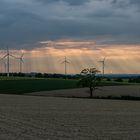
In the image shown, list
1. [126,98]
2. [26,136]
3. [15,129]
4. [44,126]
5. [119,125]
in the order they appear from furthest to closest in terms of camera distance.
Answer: [126,98], [119,125], [44,126], [15,129], [26,136]

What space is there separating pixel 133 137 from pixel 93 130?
3.47 metres

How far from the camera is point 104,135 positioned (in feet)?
71.9

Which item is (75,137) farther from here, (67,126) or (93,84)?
(93,84)

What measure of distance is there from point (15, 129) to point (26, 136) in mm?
3104

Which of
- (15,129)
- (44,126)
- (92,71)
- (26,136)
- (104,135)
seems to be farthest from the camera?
(92,71)

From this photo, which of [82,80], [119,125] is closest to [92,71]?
[82,80]

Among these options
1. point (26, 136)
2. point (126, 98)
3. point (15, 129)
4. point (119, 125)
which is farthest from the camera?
point (126, 98)

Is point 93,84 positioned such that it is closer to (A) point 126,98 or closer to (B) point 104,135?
(A) point 126,98

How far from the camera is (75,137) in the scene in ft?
67.7

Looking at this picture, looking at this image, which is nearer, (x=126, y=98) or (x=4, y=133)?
(x=4, y=133)

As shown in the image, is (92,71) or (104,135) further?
(92,71)

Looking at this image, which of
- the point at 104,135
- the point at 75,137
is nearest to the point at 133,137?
the point at 104,135

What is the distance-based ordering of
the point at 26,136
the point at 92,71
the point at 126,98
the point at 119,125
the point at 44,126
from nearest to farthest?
the point at 26,136, the point at 44,126, the point at 119,125, the point at 126,98, the point at 92,71

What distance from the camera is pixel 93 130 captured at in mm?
24266
